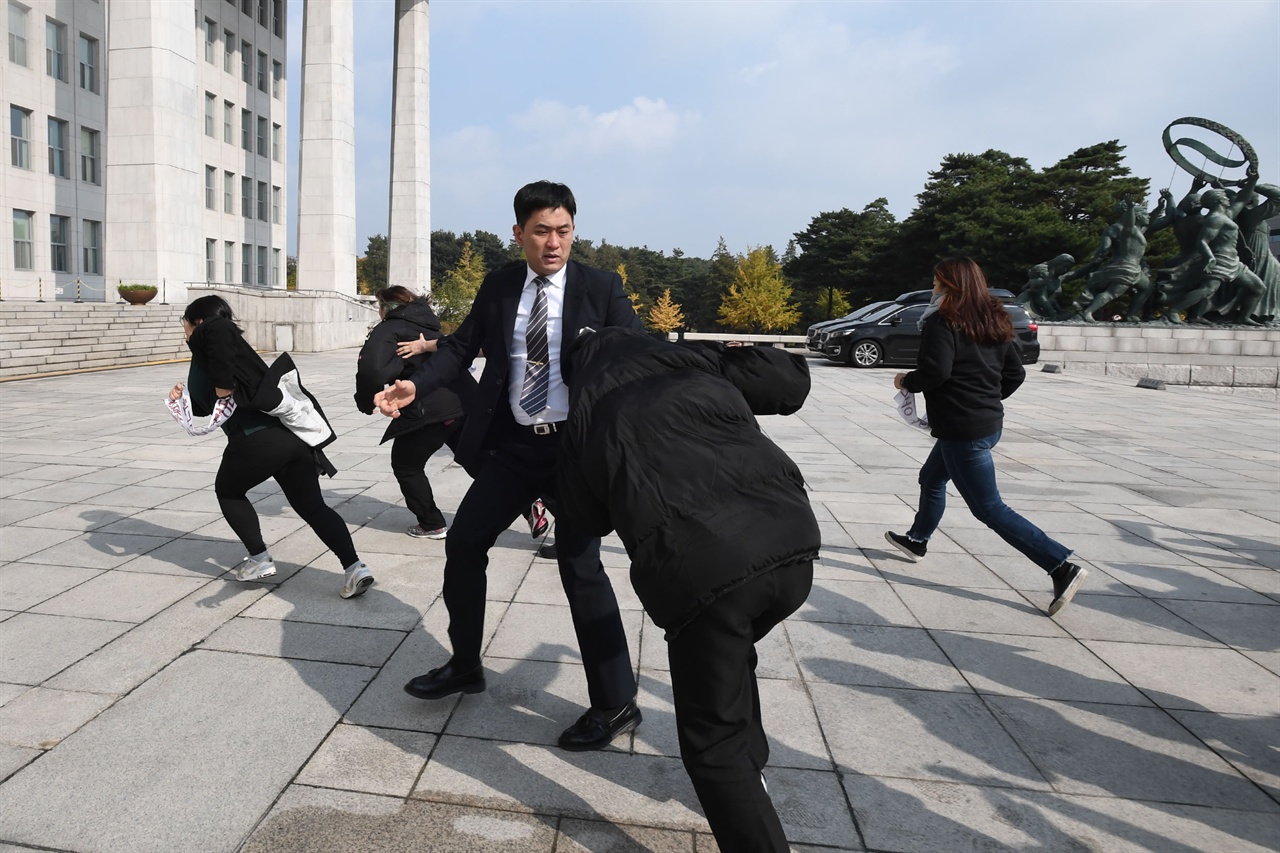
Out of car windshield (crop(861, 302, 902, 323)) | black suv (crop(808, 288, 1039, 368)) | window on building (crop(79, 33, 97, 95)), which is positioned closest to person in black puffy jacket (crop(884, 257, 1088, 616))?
black suv (crop(808, 288, 1039, 368))

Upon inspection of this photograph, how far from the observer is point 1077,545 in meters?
5.57

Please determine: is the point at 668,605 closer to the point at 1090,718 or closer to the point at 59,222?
the point at 1090,718

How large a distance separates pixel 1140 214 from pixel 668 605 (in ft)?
88.9

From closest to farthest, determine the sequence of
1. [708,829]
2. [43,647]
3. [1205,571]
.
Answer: [708,829]
[43,647]
[1205,571]

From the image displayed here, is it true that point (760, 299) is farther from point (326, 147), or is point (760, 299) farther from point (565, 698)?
point (565, 698)

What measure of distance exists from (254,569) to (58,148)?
110ft

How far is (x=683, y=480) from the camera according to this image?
1.82 metres

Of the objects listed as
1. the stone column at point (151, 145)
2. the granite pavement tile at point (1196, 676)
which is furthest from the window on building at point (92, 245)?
the granite pavement tile at point (1196, 676)

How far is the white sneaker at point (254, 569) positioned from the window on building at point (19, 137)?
31546 mm

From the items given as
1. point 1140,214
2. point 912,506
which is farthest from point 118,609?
point 1140,214

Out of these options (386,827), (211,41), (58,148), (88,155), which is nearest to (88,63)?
(88,155)

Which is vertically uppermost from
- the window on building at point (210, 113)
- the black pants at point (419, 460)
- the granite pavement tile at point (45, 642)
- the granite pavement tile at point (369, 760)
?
the window on building at point (210, 113)

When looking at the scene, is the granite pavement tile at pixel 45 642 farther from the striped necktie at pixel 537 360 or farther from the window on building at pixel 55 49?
the window on building at pixel 55 49

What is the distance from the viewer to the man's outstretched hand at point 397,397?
2.97m
